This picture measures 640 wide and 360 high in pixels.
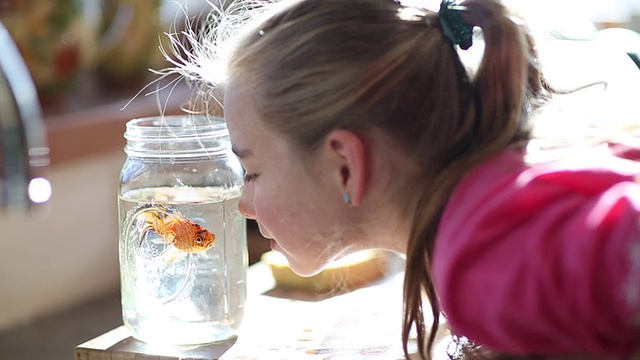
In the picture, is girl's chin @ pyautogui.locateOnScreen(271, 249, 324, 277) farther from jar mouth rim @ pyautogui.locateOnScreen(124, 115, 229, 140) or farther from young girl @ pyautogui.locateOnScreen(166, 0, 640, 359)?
jar mouth rim @ pyautogui.locateOnScreen(124, 115, 229, 140)

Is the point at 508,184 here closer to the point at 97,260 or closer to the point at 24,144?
the point at 24,144

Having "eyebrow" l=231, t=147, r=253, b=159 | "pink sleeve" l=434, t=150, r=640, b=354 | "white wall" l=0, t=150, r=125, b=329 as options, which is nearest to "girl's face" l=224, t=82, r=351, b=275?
"eyebrow" l=231, t=147, r=253, b=159

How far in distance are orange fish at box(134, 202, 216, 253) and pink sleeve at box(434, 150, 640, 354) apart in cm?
26

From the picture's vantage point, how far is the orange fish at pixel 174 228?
2.65 feet

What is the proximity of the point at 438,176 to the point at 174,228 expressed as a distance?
0.78 feet

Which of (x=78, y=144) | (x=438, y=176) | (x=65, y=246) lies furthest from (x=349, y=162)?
(x=65, y=246)

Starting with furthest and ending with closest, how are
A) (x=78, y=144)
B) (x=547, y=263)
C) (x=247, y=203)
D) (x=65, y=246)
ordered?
1. (x=65, y=246)
2. (x=78, y=144)
3. (x=247, y=203)
4. (x=547, y=263)

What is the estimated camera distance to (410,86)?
0.69m

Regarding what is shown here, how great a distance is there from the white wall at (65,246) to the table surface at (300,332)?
2.43 feet

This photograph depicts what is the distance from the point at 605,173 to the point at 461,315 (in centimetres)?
12

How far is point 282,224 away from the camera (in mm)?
763

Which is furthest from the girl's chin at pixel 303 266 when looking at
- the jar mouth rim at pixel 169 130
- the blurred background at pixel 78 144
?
the blurred background at pixel 78 144

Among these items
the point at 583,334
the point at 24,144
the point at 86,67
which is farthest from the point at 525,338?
the point at 86,67

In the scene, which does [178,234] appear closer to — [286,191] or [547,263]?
[286,191]
